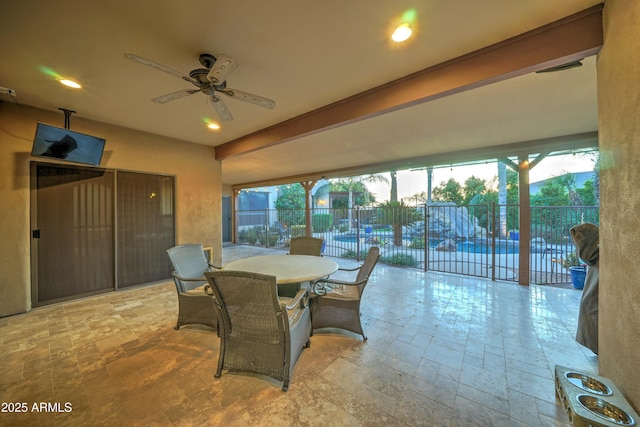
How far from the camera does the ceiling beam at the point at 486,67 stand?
1.70 metres

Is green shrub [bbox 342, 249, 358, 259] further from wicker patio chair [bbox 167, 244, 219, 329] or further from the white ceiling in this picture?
wicker patio chair [bbox 167, 244, 219, 329]

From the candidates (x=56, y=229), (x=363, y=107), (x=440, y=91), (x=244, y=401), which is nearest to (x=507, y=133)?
(x=440, y=91)

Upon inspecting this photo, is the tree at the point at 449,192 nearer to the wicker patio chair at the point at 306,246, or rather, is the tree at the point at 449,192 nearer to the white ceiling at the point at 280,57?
the white ceiling at the point at 280,57

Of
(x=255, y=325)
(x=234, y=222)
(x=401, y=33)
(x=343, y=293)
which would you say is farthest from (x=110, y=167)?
(x=234, y=222)

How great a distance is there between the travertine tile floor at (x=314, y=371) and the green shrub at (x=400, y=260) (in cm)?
270

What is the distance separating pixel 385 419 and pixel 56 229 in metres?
4.77

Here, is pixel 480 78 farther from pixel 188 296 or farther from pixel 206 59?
pixel 188 296

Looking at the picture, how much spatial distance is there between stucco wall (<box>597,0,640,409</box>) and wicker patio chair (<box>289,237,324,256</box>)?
2721mm

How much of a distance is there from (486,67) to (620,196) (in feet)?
4.46

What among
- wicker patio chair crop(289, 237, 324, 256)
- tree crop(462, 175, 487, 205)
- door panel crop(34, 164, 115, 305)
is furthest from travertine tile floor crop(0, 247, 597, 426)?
tree crop(462, 175, 487, 205)

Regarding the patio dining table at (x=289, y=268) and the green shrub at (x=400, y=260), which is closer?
the patio dining table at (x=289, y=268)

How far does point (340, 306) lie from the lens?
2424 millimetres

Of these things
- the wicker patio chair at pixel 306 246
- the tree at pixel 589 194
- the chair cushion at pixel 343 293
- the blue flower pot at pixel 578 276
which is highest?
the tree at pixel 589 194

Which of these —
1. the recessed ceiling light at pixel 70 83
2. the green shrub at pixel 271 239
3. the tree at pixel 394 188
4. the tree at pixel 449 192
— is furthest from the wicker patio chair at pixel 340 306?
the tree at pixel 449 192
